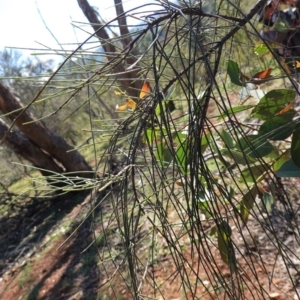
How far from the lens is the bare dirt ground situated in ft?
8.75

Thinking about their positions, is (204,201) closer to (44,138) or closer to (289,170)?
(289,170)

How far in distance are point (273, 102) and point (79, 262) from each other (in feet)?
11.2

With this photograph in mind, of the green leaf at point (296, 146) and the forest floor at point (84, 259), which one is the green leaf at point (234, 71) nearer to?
the green leaf at point (296, 146)

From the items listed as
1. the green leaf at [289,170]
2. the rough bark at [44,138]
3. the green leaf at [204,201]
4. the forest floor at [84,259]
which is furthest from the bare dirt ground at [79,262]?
the green leaf at [289,170]

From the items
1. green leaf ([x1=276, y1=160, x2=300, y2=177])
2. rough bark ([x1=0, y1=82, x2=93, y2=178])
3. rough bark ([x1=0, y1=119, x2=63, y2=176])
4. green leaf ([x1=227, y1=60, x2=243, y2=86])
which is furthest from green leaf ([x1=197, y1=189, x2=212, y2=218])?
rough bark ([x1=0, y1=119, x2=63, y2=176])

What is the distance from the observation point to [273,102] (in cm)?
137

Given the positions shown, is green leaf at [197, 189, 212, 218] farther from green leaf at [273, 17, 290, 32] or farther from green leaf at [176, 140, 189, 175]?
green leaf at [273, 17, 290, 32]

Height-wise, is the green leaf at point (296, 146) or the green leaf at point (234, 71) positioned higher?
the green leaf at point (234, 71)

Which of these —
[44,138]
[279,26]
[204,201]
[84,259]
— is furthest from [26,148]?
[204,201]

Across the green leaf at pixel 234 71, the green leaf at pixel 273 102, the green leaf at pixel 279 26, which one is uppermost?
the green leaf at pixel 279 26

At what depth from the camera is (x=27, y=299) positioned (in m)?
4.15

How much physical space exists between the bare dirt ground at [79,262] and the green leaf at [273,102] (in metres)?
0.94

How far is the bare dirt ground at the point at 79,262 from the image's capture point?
2667mm

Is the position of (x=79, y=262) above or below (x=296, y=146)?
below
